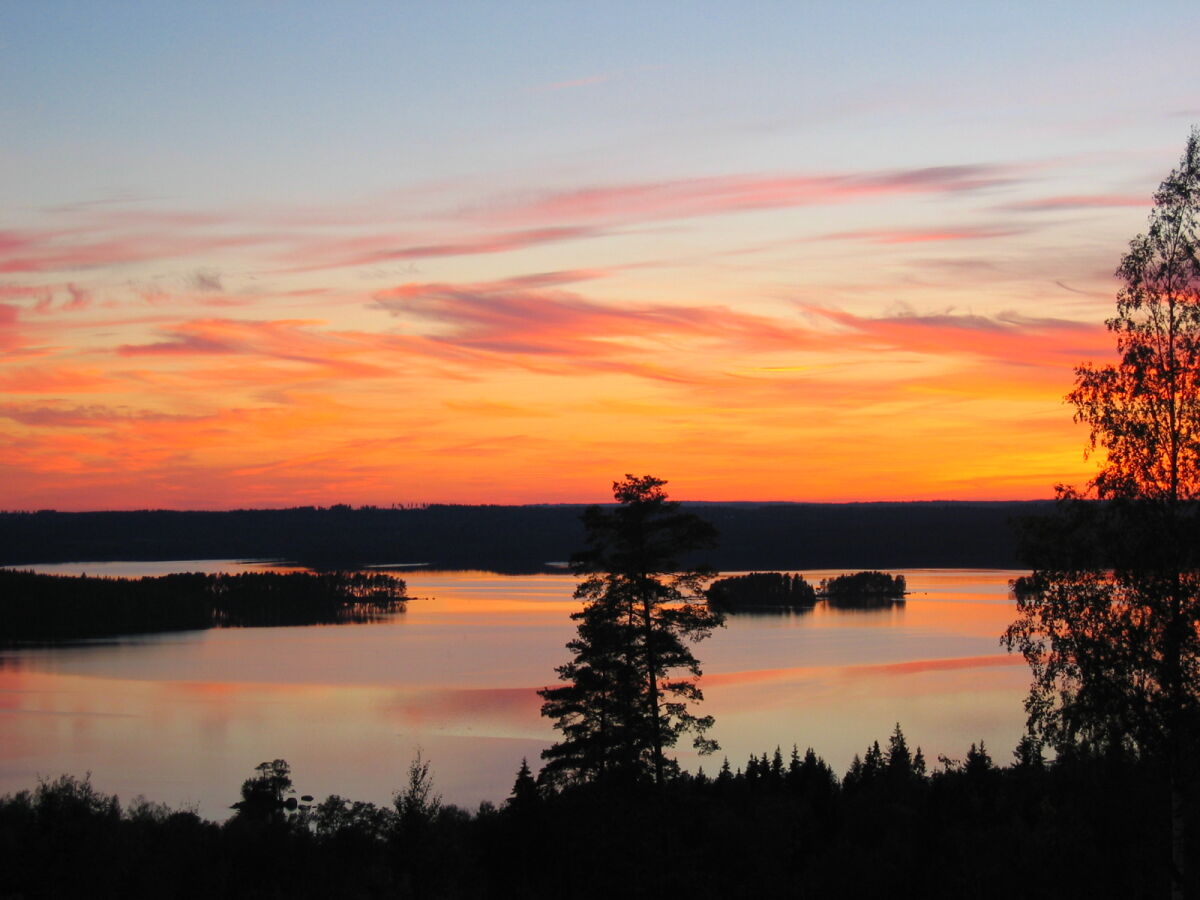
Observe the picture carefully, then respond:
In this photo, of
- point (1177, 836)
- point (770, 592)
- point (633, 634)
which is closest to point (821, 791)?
point (633, 634)

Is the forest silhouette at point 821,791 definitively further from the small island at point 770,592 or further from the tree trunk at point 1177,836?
the small island at point 770,592

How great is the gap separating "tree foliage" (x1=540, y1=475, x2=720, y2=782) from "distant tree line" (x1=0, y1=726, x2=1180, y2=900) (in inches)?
21.3

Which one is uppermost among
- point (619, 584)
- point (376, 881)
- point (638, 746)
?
point (619, 584)

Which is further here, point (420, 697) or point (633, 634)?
point (420, 697)

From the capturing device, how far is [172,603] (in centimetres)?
10588

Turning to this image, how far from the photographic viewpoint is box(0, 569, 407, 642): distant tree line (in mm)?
96562

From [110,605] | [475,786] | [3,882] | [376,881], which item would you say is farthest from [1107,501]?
[110,605]

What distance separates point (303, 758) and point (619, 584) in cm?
3027

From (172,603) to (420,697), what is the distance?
190 feet

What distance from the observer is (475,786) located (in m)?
35.0

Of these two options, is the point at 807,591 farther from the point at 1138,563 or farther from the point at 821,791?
the point at 1138,563

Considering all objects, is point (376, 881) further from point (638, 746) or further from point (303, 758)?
point (303, 758)

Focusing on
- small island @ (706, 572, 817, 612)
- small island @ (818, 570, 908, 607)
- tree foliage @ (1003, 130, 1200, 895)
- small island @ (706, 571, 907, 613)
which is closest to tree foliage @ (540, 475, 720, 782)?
tree foliage @ (1003, 130, 1200, 895)

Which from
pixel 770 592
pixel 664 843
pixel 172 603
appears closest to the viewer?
pixel 664 843
